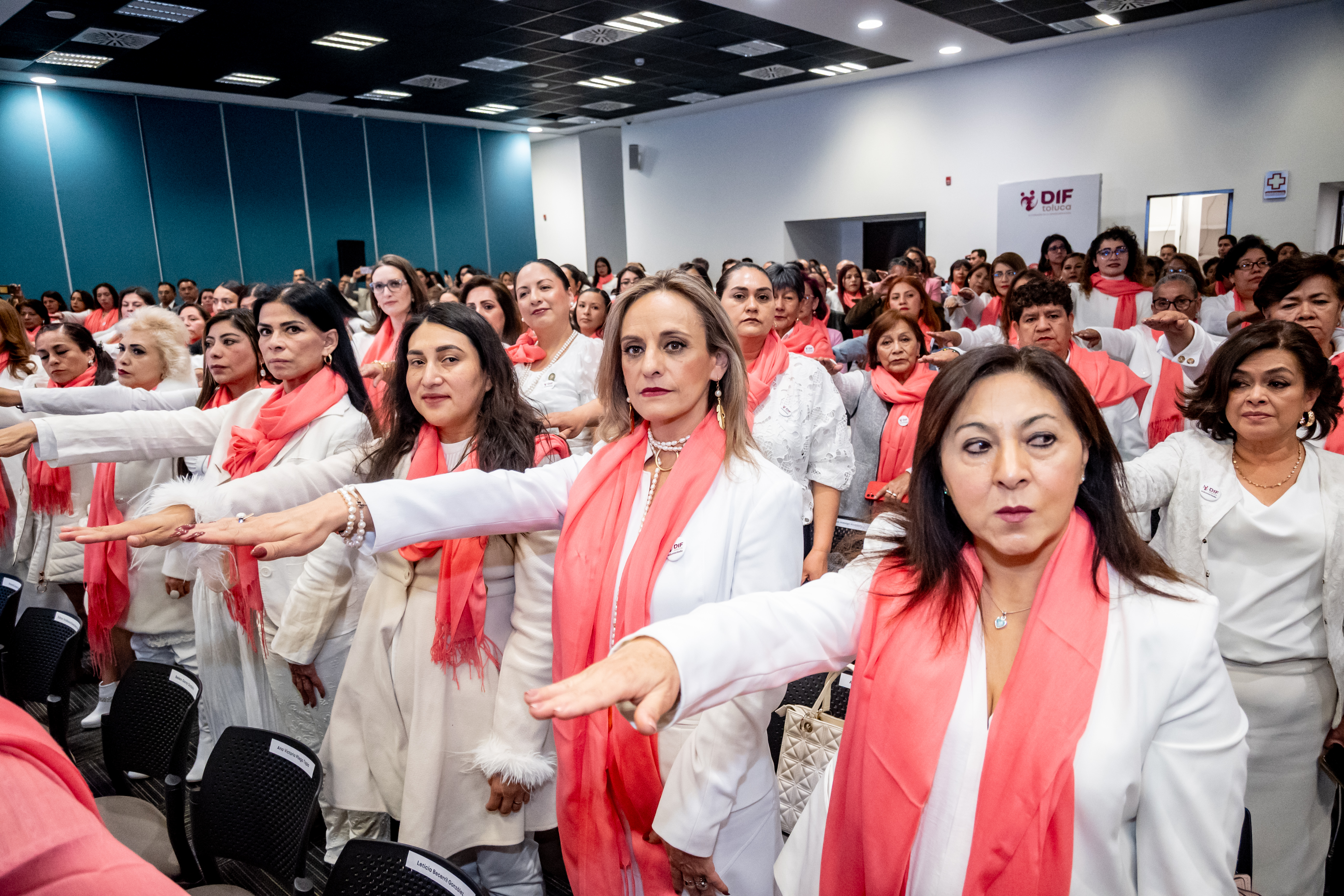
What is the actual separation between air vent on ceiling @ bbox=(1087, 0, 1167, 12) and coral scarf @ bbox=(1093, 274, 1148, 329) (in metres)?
4.98

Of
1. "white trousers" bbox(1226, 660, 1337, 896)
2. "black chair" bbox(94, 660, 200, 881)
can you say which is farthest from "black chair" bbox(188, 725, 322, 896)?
"white trousers" bbox(1226, 660, 1337, 896)

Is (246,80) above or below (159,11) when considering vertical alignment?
above

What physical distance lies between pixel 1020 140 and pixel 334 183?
1181cm

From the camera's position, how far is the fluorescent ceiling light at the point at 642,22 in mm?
8758

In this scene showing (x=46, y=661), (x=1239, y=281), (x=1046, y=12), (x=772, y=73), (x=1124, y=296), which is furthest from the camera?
(x=772, y=73)

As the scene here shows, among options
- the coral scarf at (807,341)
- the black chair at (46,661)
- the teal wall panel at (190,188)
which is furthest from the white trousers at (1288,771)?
the teal wall panel at (190,188)

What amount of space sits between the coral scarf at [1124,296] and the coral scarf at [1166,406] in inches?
68.2

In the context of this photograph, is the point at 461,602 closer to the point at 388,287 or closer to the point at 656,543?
the point at 656,543

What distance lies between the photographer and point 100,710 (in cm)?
367

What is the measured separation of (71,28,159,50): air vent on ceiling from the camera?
888 centimetres

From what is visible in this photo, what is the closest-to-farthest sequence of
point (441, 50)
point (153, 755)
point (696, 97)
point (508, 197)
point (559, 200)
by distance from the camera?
point (153, 755)
point (441, 50)
point (696, 97)
point (508, 197)
point (559, 200)

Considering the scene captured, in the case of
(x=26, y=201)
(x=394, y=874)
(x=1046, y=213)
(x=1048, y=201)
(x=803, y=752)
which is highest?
(x=26, y=201)

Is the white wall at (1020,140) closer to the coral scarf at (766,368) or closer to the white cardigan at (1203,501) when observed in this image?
the coral scarf at (766,368)

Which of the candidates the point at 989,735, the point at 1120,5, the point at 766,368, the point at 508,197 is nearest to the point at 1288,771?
the point at 989,735
